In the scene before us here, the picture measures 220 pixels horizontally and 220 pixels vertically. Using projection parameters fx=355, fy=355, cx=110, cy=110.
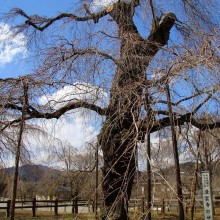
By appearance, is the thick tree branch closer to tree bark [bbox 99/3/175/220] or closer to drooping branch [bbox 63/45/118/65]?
tree bark [bbox 99/3/175/220]

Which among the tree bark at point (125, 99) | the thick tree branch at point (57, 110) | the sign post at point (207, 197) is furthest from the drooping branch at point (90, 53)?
the sign post at point (207, 197)

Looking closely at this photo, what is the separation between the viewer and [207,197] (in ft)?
13.0

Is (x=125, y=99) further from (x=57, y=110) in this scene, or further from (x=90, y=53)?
(x=57, y=110)

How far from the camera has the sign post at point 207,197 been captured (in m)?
3.86

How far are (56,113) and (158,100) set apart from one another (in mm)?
2194

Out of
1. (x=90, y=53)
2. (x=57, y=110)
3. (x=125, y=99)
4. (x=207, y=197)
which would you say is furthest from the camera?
(x=57, y=110)

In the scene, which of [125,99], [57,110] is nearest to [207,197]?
[125,99]

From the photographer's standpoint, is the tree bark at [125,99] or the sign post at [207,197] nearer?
the sign post at [207,197]

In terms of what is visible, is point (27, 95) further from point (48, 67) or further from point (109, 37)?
point (109, 37)

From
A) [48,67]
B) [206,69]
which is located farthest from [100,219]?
[206,69]

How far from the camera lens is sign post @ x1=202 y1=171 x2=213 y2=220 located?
3863 millimetres

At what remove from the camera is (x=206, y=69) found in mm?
3959

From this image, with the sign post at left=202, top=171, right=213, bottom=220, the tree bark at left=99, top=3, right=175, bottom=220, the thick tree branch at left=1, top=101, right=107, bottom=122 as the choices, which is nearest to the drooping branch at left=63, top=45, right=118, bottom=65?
the tree bark at left=99, top=3, right=175, bottom=220

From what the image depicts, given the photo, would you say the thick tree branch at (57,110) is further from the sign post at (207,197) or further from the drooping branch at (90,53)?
the sign post at (207,197)
